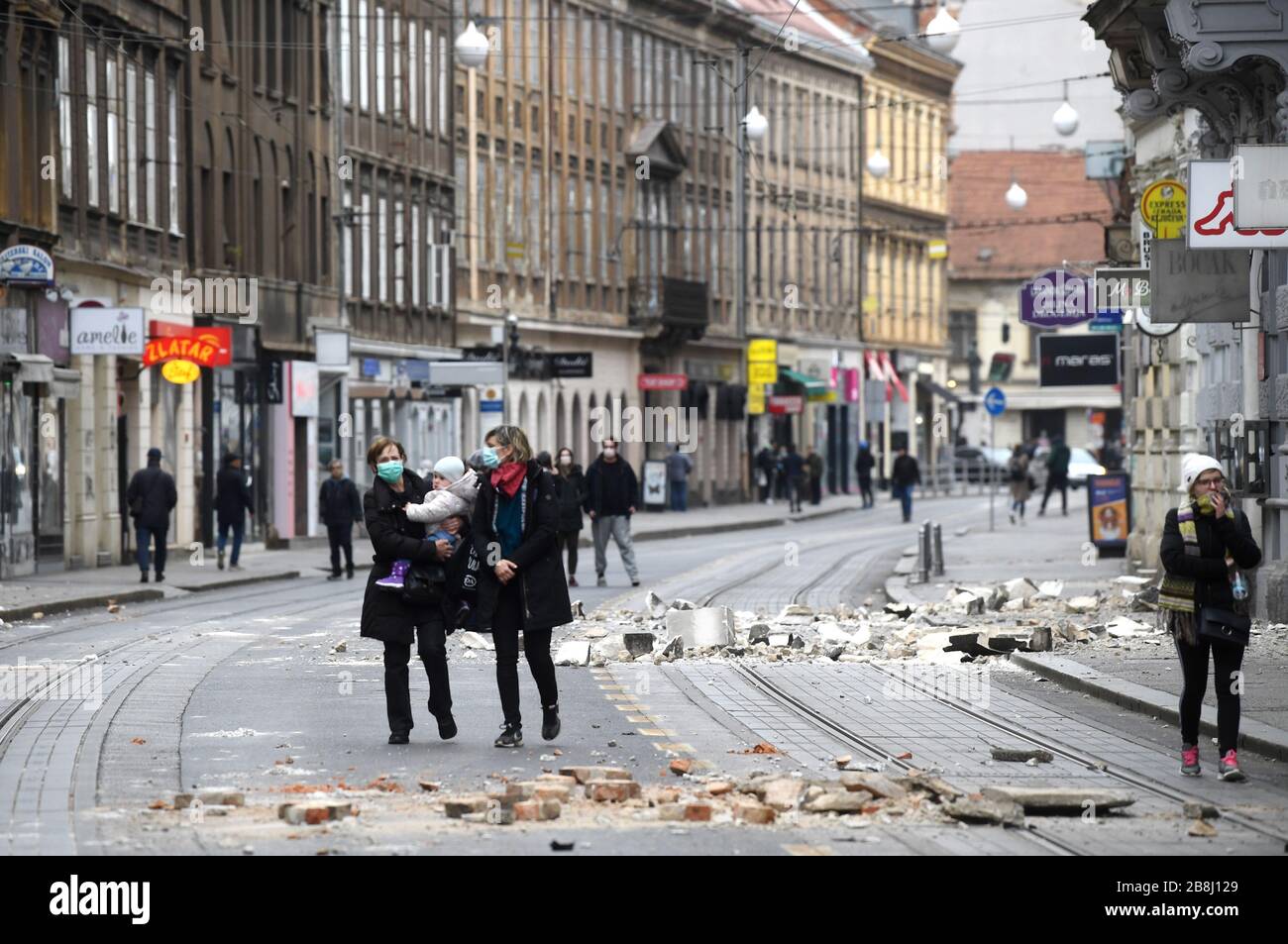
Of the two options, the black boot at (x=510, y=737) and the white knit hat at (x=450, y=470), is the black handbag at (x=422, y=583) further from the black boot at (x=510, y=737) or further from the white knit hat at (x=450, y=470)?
the black boot at (x=510, y=737)

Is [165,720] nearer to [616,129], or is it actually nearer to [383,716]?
[383,716]

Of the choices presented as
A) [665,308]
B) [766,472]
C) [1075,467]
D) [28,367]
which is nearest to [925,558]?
[28,367]

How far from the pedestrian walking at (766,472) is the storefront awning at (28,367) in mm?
44180

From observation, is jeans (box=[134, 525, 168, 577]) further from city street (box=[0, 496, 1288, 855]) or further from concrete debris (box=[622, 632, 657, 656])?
concrete debris (box=[622, 632, 657, 656])

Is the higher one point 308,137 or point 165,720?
point 308,137

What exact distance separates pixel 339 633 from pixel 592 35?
47.0 m

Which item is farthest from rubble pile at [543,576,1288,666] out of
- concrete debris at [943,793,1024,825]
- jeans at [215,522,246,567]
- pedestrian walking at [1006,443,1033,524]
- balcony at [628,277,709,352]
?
balcony at [628,277,709,352]

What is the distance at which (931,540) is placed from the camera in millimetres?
37312

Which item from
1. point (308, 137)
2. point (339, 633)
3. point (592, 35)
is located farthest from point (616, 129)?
point (339, 633)

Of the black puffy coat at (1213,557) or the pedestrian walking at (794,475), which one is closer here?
the black puffy coat at (1213,557)

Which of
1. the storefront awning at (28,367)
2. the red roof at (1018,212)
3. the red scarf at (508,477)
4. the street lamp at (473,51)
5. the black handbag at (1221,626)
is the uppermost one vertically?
the red roof at (1018,212)

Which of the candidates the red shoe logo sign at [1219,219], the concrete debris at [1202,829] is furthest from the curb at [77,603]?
the concrete debris at [1202,829]

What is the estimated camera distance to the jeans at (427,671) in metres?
15.0
